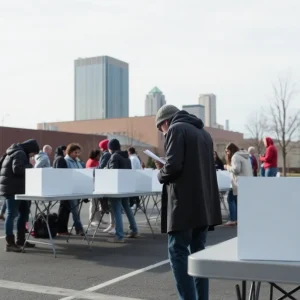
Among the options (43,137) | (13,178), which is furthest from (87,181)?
(43,137)

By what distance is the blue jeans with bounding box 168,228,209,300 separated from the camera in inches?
158

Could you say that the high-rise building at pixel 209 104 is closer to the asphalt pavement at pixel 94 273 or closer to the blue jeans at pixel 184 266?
the asphalt pavement at pixel 94 273

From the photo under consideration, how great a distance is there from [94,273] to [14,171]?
7.53 ft

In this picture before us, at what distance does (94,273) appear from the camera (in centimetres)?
682

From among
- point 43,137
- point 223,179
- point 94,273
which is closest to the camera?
point 94,273

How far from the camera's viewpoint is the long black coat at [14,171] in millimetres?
8281

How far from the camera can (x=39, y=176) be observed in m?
8.01

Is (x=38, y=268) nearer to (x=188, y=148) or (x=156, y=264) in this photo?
(x=156, y=264)

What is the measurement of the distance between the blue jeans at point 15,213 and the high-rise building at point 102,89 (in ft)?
397

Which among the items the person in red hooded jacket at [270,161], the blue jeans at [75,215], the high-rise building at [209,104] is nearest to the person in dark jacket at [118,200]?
the blue jeans at [75,215]

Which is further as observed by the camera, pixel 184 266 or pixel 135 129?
pixel 135 129

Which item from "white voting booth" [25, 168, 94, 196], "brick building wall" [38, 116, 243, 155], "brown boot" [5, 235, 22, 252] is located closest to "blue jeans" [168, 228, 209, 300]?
"white voting booth" [25, 168, 94, 196]

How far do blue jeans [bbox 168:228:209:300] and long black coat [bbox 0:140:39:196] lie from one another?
4591 mm

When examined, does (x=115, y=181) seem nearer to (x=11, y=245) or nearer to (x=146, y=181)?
(x=146, y=181)
